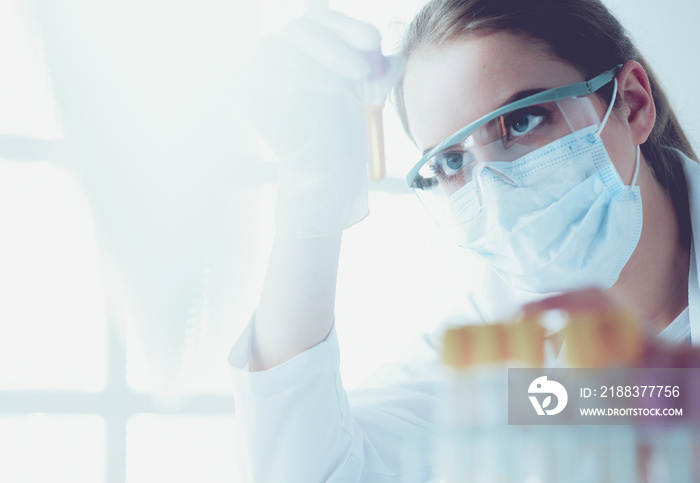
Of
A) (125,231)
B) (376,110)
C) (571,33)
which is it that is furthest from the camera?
(125,231)

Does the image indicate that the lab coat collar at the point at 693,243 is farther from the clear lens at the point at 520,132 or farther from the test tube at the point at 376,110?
→ the test tube at the point at 376,110

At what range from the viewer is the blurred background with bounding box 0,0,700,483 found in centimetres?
102

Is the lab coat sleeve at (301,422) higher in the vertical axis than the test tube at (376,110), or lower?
lower

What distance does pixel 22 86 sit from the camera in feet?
3.47

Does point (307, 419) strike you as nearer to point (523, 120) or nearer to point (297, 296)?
point (297, 296)

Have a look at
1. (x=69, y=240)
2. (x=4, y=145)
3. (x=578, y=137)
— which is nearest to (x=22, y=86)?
(x=4, y=145)

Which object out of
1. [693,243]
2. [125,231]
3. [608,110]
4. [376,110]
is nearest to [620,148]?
[608,110]

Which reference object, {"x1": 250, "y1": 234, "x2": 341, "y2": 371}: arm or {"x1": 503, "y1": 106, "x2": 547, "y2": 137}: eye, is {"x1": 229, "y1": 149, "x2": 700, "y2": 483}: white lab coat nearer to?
{"x1": 250, "y1": 234, "x2": 341, "y2": 371}: arm

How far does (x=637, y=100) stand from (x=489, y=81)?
244mm

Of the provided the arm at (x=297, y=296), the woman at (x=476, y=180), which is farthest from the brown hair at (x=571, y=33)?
the arm at (x=297, y=296)

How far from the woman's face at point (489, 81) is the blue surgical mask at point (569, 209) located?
0.05 meters

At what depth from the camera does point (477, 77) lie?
80 centimetres

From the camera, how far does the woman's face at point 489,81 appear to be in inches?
31.1

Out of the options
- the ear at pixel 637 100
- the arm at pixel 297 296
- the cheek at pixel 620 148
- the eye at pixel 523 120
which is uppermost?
the ear at pixel 637 100
